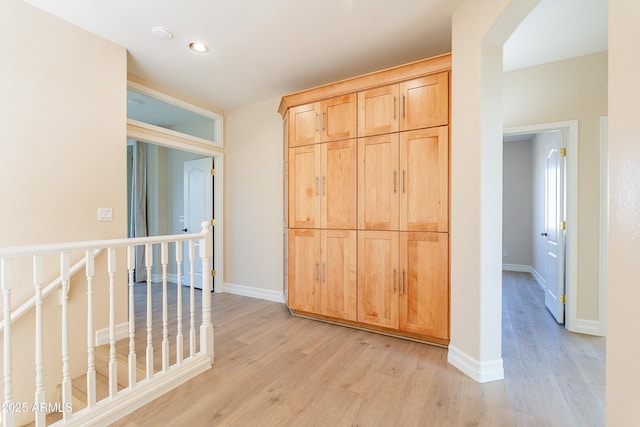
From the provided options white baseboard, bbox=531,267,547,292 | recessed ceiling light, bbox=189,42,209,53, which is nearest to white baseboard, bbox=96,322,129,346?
recessed ceiling light, bbox=189,42,209,53

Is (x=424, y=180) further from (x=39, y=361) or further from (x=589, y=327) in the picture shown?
(x=39, y=361)

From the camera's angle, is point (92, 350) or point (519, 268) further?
point (519, 268)

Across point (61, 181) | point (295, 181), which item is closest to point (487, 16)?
point (295, 181)

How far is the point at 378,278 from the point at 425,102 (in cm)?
164

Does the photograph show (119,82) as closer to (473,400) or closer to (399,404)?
(399,404)

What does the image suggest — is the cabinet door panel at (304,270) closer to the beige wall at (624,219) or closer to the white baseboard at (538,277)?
the beige wall at (624,219)

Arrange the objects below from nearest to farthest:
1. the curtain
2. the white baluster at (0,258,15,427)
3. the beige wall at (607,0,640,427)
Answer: the beige wall at (607,0,640,427) < the white baluster at (0,258,15,427) < the curtain

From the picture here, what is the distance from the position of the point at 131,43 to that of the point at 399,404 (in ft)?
12.1

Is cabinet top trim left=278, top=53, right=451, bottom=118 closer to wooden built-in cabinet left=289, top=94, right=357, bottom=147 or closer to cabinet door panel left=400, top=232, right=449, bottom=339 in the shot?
wooden built-in cabinet left=289, top=94, right=357, bottom=147

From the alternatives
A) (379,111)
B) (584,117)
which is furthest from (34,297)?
(584,117)

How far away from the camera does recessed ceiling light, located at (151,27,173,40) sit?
7.73 feet

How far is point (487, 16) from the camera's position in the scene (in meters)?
1.85

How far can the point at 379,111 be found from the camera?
262 centimetres

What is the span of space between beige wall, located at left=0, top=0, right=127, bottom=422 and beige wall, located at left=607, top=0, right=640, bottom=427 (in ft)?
10.8
